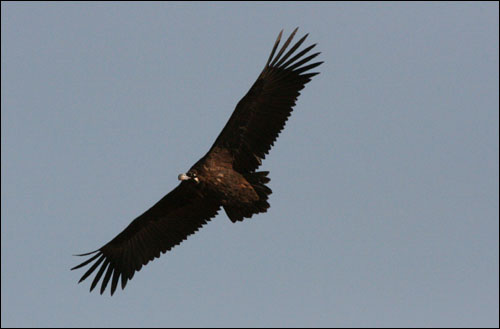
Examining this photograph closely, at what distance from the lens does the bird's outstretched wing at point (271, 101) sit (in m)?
14.4

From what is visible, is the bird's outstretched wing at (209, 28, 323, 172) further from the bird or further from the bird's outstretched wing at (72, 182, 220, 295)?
the bird's outstretched wing at (72, 182, 220, 295)

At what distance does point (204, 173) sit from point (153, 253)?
8.52 feet

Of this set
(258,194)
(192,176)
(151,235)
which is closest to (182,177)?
(192,176)

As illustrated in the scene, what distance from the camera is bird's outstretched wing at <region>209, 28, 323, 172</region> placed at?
567 inches

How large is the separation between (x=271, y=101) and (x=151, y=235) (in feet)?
11.9


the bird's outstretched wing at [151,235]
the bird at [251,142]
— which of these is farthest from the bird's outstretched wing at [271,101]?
the bird's outstretched wing at [151,235]

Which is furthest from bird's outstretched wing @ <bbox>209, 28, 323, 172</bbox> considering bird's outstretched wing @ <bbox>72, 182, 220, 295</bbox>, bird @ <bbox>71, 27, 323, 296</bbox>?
bird's outstretched wing @ <bbox>72, 182, 220, 295</bbox>

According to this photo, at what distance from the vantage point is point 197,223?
52.2 feet

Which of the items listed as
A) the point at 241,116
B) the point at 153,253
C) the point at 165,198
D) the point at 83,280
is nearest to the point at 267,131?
the point at 241,116

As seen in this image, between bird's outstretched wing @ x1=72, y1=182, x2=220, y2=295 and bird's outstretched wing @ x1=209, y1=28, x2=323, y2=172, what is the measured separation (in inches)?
63.9

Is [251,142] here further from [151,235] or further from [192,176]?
[151,235]

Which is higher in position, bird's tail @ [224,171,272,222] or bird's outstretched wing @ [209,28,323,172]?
bird's outstretched wing @ [209,28,323,172]

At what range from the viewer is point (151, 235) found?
16.1m

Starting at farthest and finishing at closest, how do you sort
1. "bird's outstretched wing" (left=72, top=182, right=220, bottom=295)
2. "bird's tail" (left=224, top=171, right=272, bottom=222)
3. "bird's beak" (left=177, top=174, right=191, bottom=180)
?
"bird's outstretched wing" (left=72, top=182, right=220, bottom=295)
"bird's tail" (left=224, top=171, right=272, bottom=222)
"bird's beak" (left=177, top=174, right=191, bottom=180)
